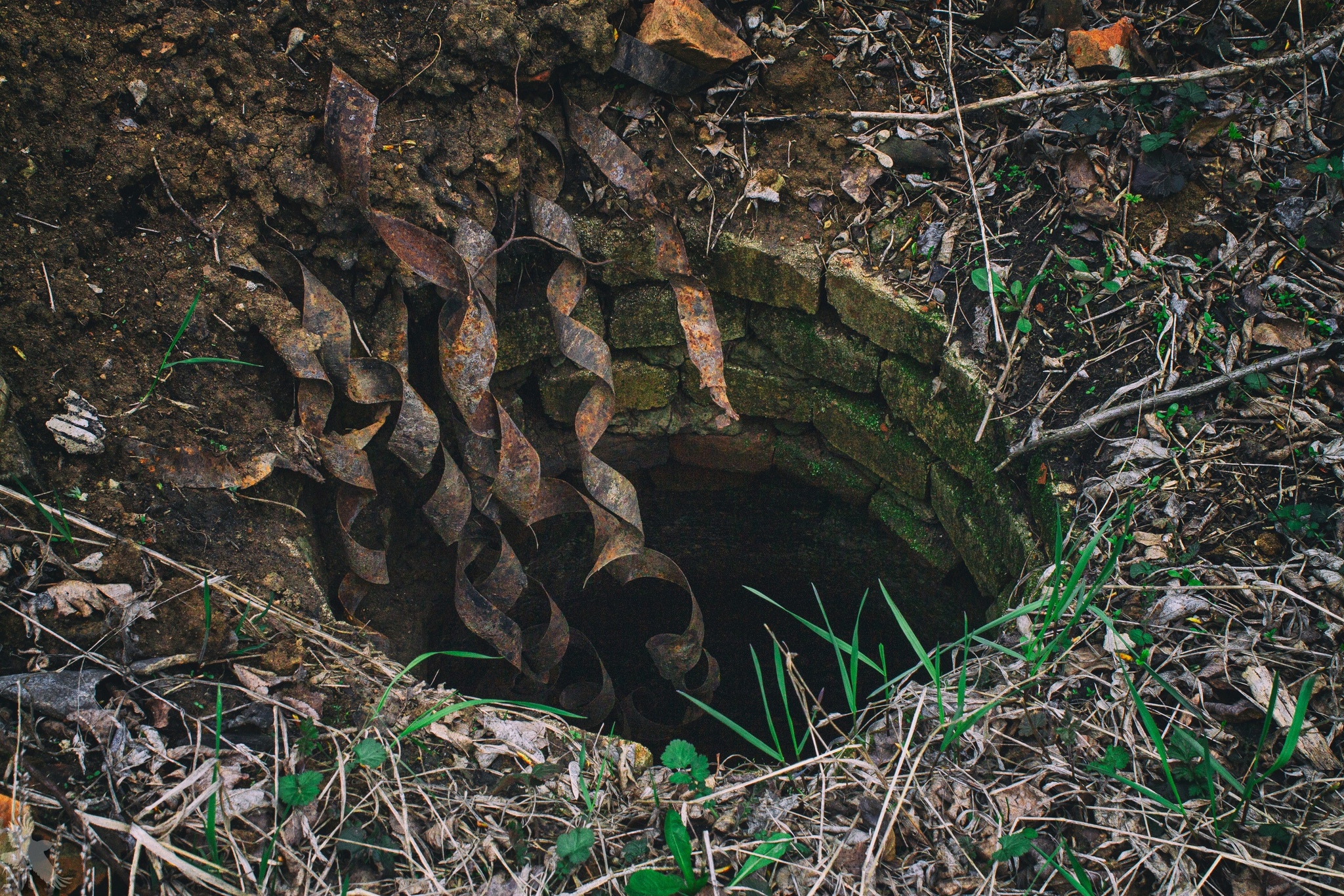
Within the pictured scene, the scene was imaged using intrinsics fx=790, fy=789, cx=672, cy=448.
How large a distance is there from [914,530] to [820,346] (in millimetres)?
656

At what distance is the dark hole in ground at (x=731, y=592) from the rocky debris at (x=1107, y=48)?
1.45 metres

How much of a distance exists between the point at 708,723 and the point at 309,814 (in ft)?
6.77

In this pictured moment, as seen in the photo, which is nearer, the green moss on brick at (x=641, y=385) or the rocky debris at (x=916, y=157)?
the rocky debris at (x=916, y=157)

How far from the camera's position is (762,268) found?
2.31 m

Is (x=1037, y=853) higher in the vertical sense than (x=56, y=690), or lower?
lower

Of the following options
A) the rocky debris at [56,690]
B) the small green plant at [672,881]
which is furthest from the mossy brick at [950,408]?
the rocky debris at [56,690]

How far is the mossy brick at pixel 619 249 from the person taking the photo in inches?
88.9

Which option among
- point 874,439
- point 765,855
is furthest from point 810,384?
point 765,855

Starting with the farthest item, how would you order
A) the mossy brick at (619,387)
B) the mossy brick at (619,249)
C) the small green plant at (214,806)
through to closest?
the mossy brick at (619,387), the mossy brick at (619,249), the small green plant at (214,806)

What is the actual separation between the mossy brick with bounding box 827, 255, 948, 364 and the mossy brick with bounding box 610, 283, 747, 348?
34 centimetres

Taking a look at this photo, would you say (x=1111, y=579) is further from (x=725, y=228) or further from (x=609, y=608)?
(x=609, y=608)

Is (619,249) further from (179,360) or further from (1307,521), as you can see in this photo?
(1307,521)

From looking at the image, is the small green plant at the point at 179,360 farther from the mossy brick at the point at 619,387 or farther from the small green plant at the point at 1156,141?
the small green plant at the point at 1156,141

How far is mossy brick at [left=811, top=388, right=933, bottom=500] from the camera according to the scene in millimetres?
2352
